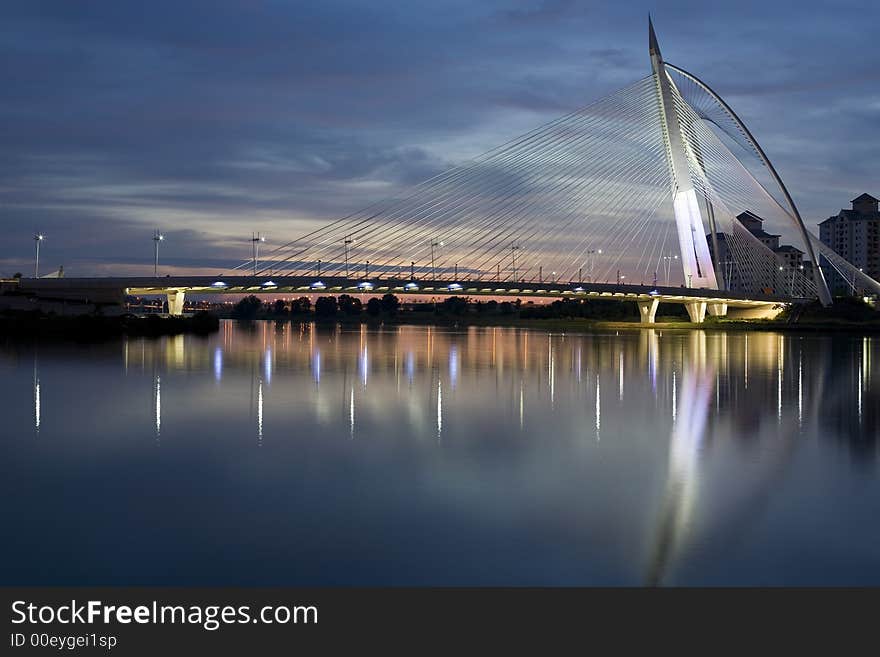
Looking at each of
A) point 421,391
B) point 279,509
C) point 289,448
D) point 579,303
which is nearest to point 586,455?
point 289,448

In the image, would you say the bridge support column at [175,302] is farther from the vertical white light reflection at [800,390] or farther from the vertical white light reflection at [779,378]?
the vertical white light reflection at [800,390]

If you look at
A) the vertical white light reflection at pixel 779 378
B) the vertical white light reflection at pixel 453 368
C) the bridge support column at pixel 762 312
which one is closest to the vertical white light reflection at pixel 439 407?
the vertical white light reflection at pixel 453 368

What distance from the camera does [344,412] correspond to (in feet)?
57.5

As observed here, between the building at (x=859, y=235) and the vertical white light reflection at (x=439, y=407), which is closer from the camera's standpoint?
the vertical white light reflection at (x=439, y=407)

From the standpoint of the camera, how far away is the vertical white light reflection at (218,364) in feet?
84.2

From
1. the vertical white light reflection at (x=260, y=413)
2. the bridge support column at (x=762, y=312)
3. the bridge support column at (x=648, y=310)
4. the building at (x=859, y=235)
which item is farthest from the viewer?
the building at (x=859, y=235)

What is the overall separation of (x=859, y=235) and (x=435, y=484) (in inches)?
6884

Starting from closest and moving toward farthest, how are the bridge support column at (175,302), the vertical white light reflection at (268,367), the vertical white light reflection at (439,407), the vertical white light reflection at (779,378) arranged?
the vertical white light reflection at (439,407) → the vertical white light reflection at (779,378) → the vertical white light reflection at (268,367) → the bridge support column at (175,302)

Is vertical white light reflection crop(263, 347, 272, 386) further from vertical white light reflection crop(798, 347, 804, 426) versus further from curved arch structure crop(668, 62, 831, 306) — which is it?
curved arch structure crop(668, 62, 831, 306)

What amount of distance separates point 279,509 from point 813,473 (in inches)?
259

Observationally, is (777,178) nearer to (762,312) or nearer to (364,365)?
(762,312)

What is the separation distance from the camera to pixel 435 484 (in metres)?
10.4

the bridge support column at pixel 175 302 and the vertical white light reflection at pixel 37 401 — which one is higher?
the bridge support column at pixel 175 302

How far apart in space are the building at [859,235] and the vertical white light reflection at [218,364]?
140m
